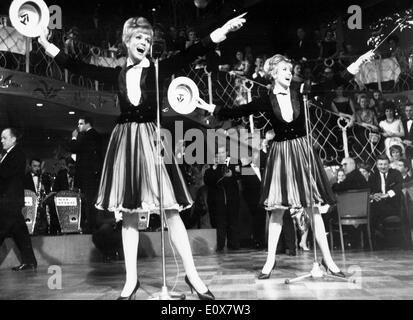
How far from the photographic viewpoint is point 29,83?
12.5ft

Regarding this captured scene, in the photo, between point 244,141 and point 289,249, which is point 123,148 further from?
point 289,249

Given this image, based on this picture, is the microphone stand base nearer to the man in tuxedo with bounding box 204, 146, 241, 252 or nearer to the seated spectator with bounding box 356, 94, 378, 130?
the man in tuxedo with bounding box 204, 146, 241, 252

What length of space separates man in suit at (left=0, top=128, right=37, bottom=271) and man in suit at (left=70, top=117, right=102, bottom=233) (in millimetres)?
427

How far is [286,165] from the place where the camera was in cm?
333

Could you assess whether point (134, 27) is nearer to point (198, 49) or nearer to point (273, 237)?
point (198, 49)

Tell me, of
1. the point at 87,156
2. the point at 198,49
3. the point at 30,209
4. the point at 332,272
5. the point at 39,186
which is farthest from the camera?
the point at 30,209

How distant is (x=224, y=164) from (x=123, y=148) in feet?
4.80

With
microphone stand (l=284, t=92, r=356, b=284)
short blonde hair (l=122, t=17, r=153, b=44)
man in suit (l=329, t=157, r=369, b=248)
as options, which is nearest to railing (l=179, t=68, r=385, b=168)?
man in suit (l=329, t=157, r=369, b=248)

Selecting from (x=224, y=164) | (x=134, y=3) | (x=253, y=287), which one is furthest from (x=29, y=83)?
(x=253, y=287)

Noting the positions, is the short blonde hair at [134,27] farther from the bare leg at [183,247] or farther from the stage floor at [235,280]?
the stage floor at [235,280]

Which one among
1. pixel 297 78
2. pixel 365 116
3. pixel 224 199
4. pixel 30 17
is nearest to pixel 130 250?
pixel 30 17

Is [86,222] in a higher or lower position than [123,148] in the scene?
lower

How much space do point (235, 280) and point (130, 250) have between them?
32.9 inches

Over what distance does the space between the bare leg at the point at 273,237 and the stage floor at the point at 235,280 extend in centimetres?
9
